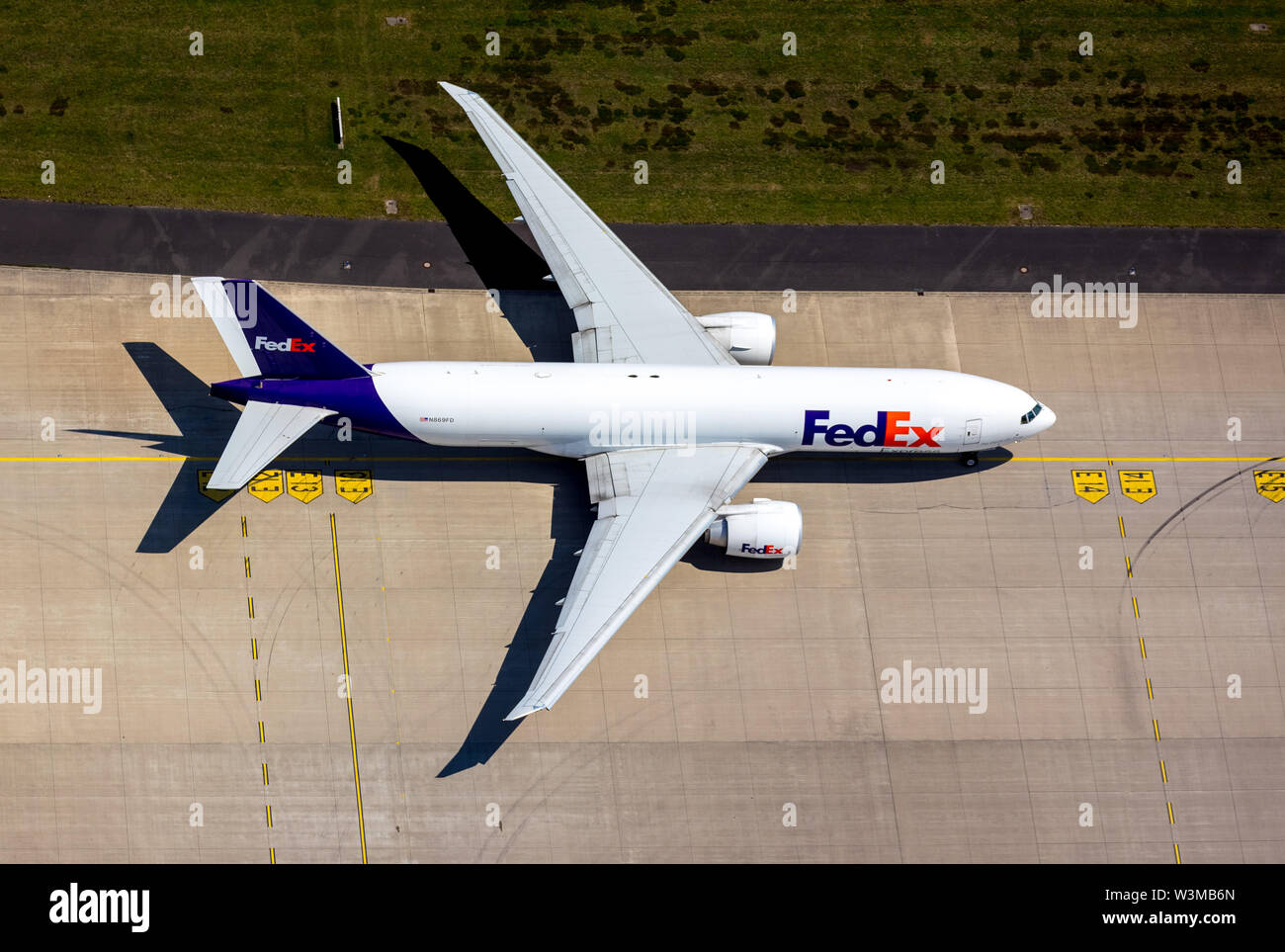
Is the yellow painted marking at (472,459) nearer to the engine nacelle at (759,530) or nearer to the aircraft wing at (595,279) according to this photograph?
the engine nacelle at (759,530)

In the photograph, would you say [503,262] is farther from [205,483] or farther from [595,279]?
[205,483]

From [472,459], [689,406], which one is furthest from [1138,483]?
[472,459]

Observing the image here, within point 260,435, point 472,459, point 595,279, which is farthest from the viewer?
point 472,459

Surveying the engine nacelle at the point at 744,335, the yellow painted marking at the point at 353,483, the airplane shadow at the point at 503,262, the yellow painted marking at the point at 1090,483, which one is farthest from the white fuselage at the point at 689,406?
the airplane shadow at the point at 503,262

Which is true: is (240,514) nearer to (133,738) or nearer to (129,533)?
(129,533)

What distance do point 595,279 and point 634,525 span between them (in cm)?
791

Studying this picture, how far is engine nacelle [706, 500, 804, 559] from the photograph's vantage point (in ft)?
106

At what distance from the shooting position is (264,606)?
3281cm

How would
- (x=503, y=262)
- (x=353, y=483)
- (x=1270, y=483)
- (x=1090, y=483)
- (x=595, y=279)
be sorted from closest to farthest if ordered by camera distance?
1. (x=353, y=483)
2. (x=595, y=279)
3. (x=1090, y=483)
4. (x=1270, y=483)
5. (x=503, y=262)

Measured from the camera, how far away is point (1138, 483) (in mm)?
35312

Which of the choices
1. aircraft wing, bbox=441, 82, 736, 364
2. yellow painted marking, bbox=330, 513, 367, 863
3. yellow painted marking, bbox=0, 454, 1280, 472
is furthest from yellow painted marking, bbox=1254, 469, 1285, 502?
yellow painted marking, bbox=330, 513, 367, 863

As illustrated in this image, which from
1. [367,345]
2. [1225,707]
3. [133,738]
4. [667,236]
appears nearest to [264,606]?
[133,738]

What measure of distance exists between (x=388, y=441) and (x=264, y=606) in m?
6.14

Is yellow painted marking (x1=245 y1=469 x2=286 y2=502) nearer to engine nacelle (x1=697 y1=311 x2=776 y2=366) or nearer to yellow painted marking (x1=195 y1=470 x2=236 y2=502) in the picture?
yellow painted marking (x1=195 y1=470 x2=236 y2=502)
